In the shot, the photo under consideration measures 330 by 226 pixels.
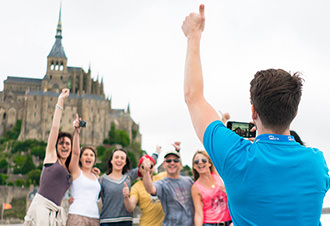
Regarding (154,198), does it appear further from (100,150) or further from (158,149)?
(100,150)

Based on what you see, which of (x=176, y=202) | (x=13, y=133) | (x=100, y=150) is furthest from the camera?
(x=13, y=133)

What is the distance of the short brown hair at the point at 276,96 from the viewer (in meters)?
1.42

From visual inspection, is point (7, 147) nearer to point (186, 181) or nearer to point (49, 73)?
point (49, 73)

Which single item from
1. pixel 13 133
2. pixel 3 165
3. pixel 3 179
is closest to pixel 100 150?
pixel 3 165

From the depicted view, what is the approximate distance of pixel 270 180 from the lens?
4.37 feet

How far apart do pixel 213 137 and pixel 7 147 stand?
62520 millimetres

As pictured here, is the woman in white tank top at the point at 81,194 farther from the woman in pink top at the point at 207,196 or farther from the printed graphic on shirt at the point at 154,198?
the woman in pink top at the point at 207,196

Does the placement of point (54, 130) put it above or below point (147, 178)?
above

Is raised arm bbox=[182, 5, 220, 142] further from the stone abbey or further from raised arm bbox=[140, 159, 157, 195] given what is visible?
the stone abbey

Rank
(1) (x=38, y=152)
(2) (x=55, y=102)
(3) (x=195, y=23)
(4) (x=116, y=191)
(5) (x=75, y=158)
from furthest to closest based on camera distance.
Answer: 1. (2) (x=55, y=102)
2. (1) (x=38, y=152)
3. (4) (x=116, y=191)
4. (5) (x=75, y=158)
5. (3) (x=195, y=23)

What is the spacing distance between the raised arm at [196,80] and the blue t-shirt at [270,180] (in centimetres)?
9

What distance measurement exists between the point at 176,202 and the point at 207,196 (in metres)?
0.42

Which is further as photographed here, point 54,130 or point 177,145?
point 177,145

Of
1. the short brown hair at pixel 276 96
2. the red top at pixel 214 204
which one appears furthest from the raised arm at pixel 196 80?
the red top at pixel 214 204
